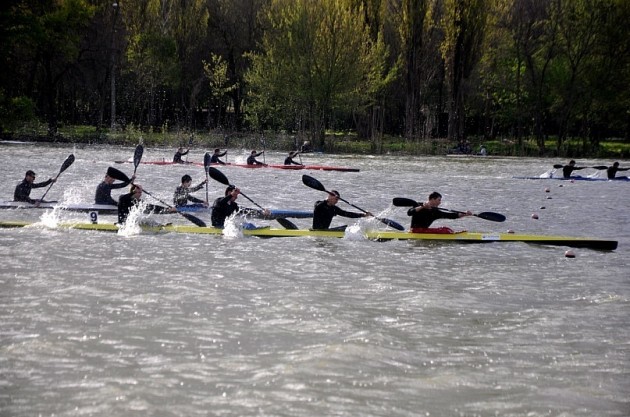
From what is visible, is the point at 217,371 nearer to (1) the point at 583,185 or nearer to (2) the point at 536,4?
(1) the point at 583,185

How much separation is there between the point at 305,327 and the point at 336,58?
5117 centimetres

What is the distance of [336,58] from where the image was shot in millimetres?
62500

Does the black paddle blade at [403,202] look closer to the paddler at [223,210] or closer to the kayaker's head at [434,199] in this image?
the kayaker's head at [434,199]

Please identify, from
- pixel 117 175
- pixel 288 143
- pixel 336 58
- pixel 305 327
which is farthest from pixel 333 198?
pixel 288 143

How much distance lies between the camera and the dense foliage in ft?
203

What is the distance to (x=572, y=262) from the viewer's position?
1833cm

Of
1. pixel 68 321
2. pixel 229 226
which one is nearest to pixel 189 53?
pixel 229 226

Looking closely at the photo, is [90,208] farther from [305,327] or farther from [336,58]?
[336,58]

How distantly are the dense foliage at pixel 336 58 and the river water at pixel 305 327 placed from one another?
40981 mm

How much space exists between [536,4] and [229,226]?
50293 mm

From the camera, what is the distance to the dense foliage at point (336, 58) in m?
62.0

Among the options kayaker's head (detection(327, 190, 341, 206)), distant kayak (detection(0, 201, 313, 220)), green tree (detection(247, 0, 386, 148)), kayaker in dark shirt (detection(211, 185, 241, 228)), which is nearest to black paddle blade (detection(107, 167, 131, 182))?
distant kayak (detection(0, 201, 313, 220))

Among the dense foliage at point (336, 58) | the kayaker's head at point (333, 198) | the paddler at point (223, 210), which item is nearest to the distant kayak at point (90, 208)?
the paddler at point (223, 210)

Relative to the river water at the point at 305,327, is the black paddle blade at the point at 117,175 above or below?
above
